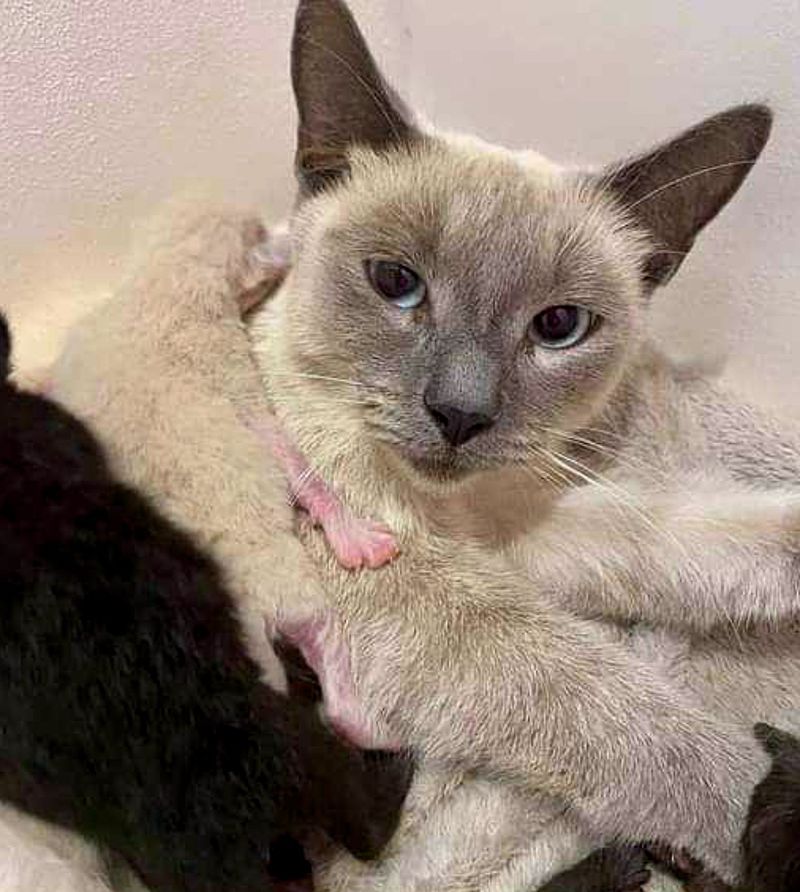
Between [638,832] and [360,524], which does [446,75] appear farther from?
[638,832]

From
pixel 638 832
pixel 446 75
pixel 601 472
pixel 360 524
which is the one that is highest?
pixel 446 75

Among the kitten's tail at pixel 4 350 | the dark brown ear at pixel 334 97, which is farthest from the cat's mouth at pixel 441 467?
the kitten's tail at pixel 4 350

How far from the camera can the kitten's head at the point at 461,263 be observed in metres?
1.34

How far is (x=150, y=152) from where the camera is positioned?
6.12 feet

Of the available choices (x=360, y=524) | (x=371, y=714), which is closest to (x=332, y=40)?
(x=360, y=524)

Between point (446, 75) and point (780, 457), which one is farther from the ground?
point (446, 75)

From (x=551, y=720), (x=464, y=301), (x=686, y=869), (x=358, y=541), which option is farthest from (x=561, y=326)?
(x=686, y=869)

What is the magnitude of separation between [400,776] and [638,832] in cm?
27

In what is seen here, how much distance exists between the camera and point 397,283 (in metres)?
1.39

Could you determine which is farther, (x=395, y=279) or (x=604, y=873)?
(x=604, y=873)

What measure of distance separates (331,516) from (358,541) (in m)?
0.04

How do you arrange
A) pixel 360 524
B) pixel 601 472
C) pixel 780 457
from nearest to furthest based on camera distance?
1. pixel 360 524
2. pixel 601 472
3. pixel 780 457

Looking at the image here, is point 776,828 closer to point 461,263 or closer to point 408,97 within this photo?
point 461,263

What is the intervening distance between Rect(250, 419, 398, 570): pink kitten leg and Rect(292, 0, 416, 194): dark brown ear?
11.4 inches
